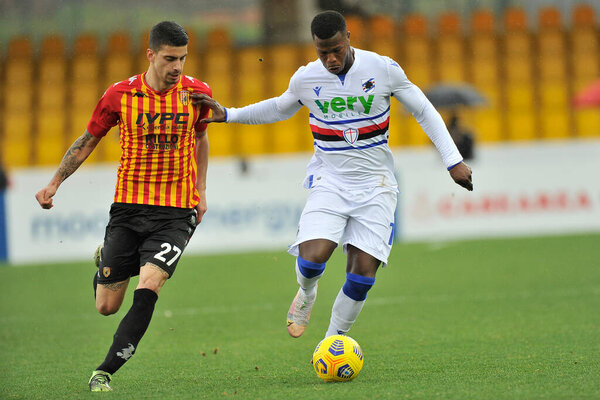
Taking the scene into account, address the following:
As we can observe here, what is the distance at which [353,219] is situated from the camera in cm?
641

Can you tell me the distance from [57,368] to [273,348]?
1662mm

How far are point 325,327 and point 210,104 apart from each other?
310 cm

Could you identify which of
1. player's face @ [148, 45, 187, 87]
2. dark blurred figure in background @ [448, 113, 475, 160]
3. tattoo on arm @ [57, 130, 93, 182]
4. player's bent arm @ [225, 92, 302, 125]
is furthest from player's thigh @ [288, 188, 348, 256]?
dark blurred figure in background @ [448, 113, 475, 160]

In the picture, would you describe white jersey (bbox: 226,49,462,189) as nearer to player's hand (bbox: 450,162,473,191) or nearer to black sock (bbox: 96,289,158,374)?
player's hand (bbox: 450,162,473,191)

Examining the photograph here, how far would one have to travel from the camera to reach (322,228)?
629 centimetres

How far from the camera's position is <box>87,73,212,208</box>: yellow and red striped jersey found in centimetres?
606

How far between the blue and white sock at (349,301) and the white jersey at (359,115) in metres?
0.63

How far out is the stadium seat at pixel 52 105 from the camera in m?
21.0

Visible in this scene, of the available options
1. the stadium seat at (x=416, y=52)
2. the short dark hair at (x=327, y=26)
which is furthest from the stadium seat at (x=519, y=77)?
the short dark hair at (x=327, y=26)

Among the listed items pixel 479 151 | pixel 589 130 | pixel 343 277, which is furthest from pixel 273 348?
pixel 589 130

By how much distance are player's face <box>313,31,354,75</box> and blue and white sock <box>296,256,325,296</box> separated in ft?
4.13

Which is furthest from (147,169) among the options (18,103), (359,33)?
(18,103)

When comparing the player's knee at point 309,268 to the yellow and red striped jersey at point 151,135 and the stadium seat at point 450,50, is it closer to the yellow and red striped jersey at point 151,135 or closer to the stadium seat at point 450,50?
the yellow and red striped jersey at point 151,135

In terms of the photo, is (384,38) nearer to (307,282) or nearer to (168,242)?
(307,282)
